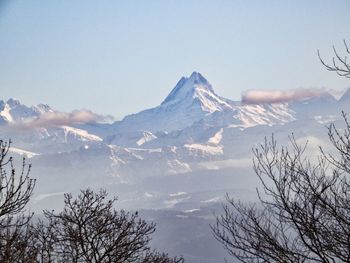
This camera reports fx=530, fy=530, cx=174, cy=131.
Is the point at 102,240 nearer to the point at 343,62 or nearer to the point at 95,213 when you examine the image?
the point at 95,213

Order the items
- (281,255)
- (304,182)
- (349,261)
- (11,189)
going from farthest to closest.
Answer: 1. (11,189)
2. (304,182)
3. (281,255)
4. (349,261)

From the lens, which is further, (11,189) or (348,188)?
(11,189)

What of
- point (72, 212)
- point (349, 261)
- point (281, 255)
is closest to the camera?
point (349, 261)

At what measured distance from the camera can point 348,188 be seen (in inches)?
517

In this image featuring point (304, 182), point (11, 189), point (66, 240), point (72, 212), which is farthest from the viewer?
point (72, 212)

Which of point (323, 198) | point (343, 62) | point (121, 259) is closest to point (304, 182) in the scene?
point (323, 198)

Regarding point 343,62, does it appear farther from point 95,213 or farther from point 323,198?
point 95,213

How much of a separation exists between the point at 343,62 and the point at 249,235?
483cm

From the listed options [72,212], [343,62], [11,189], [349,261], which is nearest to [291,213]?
[349,261]

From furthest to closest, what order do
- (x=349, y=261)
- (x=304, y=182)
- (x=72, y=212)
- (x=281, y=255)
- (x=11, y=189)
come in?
(x=72, y=212), (x=11, y=189), (x=304, y=182), (x=281, y=255), (x=349, y=261)

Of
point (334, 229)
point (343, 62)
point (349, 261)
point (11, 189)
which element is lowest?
point (349, 261)

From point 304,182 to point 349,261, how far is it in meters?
2.43

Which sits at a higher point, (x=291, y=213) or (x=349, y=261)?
(x=291, y=213)

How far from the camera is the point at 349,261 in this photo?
11234mm
